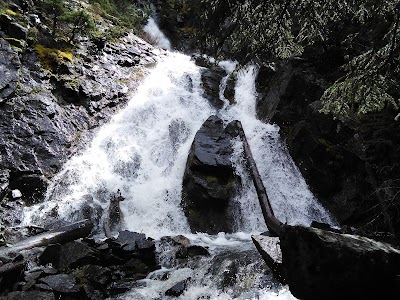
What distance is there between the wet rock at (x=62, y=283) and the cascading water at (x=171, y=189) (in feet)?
3.07

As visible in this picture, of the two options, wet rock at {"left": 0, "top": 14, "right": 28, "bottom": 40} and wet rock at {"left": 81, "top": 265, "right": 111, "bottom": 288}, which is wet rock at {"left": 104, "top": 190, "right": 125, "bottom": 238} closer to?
wet rock at {"left": 81, "top": 265, "right": 111, "bottom": 288}

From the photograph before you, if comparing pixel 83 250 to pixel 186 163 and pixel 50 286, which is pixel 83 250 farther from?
pixel 186 163

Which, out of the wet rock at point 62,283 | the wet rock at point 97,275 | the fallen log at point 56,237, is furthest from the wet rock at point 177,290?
the fallen log at point 56,237

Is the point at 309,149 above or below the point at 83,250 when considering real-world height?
above

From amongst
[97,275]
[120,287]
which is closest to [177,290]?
[120,287]

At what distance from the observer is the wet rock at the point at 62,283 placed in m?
5.98

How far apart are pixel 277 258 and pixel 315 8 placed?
4.35 m

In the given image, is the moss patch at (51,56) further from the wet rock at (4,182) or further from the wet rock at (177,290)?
the wet rock at (177,290)

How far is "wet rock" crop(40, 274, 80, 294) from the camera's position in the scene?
5.98 m

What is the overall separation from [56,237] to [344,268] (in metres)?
6.99

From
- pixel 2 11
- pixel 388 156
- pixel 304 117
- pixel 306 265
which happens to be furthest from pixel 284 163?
pixel 2 11

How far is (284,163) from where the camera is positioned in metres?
12.9

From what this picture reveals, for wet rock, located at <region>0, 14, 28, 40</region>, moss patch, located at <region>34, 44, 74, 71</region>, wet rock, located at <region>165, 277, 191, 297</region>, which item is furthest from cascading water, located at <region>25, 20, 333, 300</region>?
wet rock, located at <region>0, 14, 28, 40</region>

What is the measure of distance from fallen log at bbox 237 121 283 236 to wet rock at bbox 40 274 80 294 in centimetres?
466
